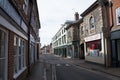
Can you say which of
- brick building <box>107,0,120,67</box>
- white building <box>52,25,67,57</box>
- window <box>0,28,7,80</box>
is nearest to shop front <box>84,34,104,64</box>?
brick building <box>107,0,120,67</box>

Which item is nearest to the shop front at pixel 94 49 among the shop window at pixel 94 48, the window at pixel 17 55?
the shop window at pixel 94 48

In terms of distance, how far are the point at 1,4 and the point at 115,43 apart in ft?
56.8

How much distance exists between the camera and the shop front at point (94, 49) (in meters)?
22.8

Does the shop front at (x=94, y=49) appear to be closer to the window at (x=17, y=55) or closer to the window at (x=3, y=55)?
the window at (x=17, y=55)

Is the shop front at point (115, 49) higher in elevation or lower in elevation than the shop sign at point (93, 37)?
lower

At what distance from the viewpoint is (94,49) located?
82.4ft

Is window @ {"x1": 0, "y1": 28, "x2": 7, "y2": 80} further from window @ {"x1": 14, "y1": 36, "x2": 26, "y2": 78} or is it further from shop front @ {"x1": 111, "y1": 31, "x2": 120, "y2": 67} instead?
shop front @ {"x1": 111, "y1": 31, "x2": 120, "y2": 67}

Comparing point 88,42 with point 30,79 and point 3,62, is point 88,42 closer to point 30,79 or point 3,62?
point 30,79

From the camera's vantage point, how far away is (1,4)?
5.28 meters

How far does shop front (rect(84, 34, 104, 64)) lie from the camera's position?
2280 cm

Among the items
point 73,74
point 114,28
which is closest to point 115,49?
point 114,28

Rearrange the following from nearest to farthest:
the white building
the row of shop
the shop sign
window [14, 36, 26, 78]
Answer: window [14, 36, 26, 78] < the row of shop < the shop sign < the white building

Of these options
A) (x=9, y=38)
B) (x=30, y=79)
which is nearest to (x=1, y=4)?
(x=9, y=38)

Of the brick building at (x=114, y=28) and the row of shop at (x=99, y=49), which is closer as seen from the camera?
the brick building at (x=114, y=28)
